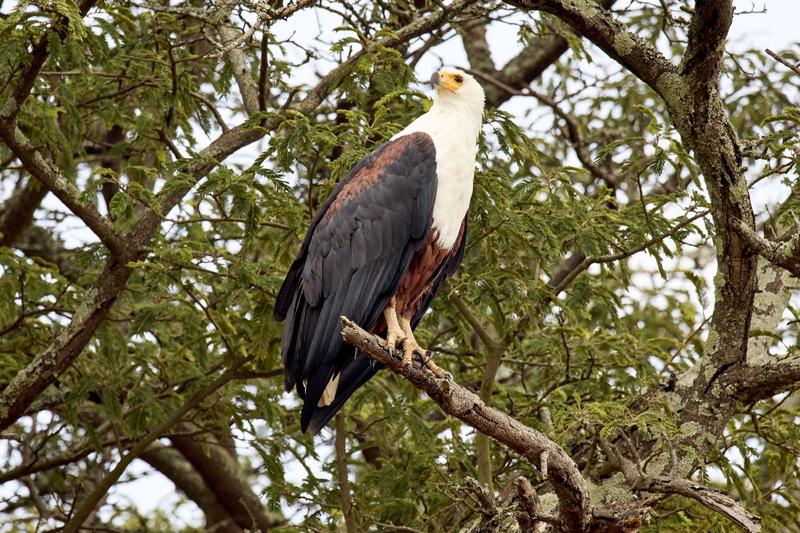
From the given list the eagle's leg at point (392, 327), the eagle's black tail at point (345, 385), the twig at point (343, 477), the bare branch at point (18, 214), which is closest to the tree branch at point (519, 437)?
the eagle's leg at point (392, 327)

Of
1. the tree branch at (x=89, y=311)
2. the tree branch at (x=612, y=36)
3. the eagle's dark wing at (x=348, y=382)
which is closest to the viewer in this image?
the tree branch at (x=612, y=36)

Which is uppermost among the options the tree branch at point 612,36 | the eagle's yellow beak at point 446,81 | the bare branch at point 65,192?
the eagle's yellow beak at point 446,81

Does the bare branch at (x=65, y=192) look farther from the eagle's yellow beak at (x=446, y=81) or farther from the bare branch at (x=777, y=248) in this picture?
the bare branch at (x=777, y=248)

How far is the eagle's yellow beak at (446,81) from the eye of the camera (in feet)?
16.6

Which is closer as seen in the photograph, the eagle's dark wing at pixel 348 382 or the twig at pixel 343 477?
the eagle's dark wing at pixel 348 382

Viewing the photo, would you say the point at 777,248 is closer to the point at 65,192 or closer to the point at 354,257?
the point at 354,257

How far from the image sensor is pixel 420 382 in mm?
3854

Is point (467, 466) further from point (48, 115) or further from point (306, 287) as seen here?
point (48, 115)

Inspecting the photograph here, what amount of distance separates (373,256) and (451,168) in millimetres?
531

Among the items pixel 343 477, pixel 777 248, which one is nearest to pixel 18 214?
pixel 343 477

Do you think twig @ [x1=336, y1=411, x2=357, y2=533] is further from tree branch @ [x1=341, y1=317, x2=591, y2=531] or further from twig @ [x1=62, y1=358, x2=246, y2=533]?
tree branch @ [x1=341, y1=317, x2=591, y2=531]

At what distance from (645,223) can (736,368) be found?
36.9 inches

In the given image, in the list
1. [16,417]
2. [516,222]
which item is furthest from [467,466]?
[16,417]

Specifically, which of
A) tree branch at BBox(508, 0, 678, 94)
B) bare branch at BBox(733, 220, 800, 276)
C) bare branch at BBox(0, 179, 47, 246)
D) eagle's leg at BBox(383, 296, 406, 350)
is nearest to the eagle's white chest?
eagle's leg at BBox(383, 296, 406, 350)
